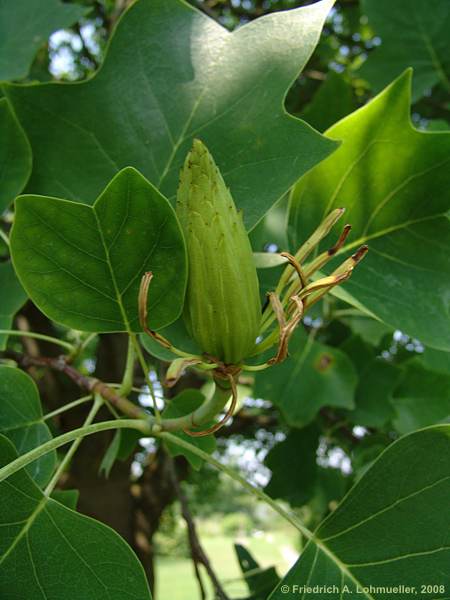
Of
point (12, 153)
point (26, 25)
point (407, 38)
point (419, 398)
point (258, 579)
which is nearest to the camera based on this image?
point (12, 153)

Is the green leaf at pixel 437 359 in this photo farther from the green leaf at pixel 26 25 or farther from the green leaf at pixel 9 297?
the green leaf at pixel 26 25

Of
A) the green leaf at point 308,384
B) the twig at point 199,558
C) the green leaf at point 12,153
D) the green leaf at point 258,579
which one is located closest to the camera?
the green leaf at point 12,153

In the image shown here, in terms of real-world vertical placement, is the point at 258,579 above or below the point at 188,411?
below

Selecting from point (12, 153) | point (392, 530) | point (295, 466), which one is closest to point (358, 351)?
point (295, 466)

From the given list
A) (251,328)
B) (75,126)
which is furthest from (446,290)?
(75,126)

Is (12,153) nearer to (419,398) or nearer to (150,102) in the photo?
(150,102)

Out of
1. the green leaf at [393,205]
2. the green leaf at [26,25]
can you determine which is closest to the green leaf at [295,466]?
the green leaf at [393,205]
